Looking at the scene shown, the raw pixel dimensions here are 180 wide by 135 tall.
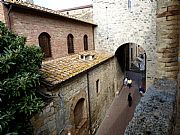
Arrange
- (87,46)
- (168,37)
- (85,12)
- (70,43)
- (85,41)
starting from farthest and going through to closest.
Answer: (85,12) < (87,46) < (85,41) < (70,43) < (168,37)

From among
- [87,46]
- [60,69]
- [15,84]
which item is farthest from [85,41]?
[15,84]

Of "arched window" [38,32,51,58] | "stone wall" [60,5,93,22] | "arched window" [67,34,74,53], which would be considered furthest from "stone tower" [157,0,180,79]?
"stone wall" [60,5,93,22]

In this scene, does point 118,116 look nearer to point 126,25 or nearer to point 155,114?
point 126,25

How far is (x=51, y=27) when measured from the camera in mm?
8500

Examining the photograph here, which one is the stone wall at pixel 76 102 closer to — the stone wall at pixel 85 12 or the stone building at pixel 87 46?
the stone building at pixel 87 46

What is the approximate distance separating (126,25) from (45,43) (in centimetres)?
700

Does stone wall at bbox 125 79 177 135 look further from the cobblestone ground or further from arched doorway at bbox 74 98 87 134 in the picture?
the cobblestone ground

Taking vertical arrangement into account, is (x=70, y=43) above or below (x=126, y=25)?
below

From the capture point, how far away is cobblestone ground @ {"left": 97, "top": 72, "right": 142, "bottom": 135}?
33.5ft

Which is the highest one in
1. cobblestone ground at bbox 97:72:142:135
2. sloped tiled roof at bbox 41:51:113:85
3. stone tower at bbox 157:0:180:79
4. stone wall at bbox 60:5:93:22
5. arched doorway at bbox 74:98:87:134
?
stone wall at bbox 60:5:93:22

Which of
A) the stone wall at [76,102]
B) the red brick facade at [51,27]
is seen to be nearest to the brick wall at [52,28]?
the red brick facade at [51,27]

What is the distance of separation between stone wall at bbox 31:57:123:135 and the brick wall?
2.06 meters

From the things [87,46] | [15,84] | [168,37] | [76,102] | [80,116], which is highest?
[168,37]

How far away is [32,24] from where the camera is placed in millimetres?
7180
